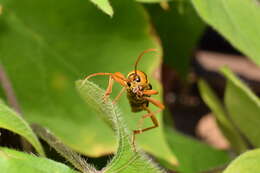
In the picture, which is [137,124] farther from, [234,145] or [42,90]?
[234,145]

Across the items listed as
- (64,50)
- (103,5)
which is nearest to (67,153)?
(103,5)

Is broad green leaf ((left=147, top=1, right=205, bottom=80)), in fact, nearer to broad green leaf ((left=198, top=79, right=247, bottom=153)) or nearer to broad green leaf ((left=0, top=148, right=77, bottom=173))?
broad green leaf ((left=198, top=79, right=247, bottom=153))

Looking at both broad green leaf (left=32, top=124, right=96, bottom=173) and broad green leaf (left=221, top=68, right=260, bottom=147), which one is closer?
broad green leaf (left=32, top=124, right=96, bottom=173)

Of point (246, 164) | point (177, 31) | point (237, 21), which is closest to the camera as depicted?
point (246, 164)

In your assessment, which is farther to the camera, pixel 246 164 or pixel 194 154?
pixel 194 154

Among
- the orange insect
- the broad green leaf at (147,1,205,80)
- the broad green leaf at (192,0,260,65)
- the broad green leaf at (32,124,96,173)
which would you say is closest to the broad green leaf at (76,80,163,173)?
the broad green leaf at (32,124,96,173)

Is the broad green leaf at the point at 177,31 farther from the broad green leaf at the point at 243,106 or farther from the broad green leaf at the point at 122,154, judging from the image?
the broad green leaf at the point at 122,154

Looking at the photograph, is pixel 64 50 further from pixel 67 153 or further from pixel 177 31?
pixel 177 31
